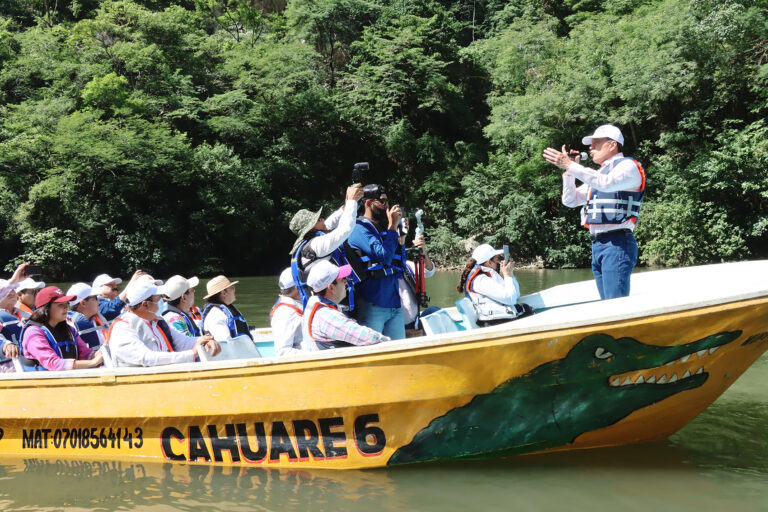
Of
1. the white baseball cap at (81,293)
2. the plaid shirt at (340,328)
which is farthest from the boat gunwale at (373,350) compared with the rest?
the white baseball cap at (81,293)

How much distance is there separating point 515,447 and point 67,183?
21.5 meters

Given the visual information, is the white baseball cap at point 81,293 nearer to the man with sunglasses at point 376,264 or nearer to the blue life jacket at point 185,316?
the blue life jacket at point 185,316

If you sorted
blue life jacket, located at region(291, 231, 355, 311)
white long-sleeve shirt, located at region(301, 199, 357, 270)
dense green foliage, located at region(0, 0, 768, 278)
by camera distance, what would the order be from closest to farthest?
1. white long-sleeve shirt, located at region(301, 199, 357, 270)
2. blue life jacket, located at region(291, 231, 355, 311)
3. dense green foliage, located at region(0, 0, 768, 278)

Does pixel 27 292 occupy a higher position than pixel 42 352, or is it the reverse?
pixel 27 292

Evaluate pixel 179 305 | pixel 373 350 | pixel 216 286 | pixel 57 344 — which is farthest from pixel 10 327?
pixel 373 350

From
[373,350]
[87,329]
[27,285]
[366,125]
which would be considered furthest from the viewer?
[366,125]

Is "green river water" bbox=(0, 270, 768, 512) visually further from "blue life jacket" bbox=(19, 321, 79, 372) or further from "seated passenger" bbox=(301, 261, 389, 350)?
"seated passenger" bbox=(301, 261, 389, 350)

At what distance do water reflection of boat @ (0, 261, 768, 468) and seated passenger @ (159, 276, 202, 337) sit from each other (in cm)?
83

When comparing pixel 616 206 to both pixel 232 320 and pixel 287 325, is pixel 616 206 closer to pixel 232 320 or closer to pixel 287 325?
pixel 287 325

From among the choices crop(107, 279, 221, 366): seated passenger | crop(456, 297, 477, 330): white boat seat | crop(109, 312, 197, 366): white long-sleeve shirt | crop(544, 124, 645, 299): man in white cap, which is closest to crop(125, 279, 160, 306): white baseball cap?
crop(107, 279, 221, 366): seated passenger

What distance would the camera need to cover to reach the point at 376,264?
13.6ft

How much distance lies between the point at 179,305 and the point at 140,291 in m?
0.94

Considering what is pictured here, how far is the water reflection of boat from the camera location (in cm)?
353

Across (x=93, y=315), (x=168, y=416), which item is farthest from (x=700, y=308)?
(x=93, y=315)
